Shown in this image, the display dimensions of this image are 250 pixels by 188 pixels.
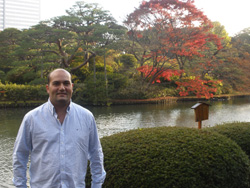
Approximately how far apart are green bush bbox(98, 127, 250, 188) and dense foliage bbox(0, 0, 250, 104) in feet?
45.9

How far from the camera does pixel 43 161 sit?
1.71 metres

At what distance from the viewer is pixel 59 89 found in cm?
180

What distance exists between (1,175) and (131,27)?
1618 cm

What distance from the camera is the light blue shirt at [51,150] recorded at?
169 cm

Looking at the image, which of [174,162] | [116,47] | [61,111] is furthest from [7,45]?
[61,111]

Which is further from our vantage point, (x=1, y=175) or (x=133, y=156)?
(x=1, y=175)

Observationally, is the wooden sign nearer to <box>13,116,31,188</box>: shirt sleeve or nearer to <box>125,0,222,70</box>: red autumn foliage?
<box>13,116,31,188</box>: shirt sleeve

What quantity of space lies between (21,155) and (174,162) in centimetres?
175

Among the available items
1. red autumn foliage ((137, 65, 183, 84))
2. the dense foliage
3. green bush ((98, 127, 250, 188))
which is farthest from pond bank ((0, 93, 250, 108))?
green bush ((98, 127, 250, 188))

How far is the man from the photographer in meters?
1.69

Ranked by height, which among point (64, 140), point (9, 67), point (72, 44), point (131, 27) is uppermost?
point (131, 27)

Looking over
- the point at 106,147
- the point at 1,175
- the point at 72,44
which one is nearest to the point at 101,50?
the point at 72,44

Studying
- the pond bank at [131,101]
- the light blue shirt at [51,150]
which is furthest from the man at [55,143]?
the pond bank at [131,101]

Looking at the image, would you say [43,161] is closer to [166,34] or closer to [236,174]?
[236,174]
